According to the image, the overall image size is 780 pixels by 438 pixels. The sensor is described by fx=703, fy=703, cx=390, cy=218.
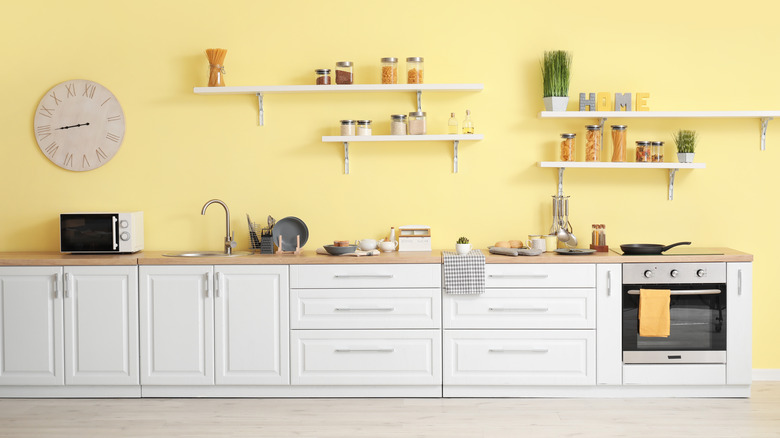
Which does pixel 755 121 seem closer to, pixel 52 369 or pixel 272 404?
pixel 272 404

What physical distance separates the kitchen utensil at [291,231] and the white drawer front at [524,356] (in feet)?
3.45

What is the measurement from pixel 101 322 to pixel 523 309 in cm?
231

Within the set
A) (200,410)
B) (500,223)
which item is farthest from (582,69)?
(200,410)

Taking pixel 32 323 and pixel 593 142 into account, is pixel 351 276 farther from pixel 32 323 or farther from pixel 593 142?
pixel 32 323

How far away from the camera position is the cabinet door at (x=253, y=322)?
3840 millimetres

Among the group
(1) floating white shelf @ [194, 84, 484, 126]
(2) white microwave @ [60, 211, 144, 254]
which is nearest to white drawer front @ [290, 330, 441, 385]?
(2) white microwave @ [60, 211, 144, 254]

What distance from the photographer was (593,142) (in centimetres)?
411

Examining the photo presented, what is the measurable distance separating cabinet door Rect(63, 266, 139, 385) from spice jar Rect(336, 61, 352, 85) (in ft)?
5.15

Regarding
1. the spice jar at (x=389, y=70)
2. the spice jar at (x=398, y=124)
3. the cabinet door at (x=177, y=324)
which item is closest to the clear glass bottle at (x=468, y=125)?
the spice jar at (x=398, y=124)

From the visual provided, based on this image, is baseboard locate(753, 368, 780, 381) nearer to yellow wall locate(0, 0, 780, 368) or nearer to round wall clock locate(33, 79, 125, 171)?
yellow wall locate(0, 0, 780, 368)

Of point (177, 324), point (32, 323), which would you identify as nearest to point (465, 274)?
point (177, 324)

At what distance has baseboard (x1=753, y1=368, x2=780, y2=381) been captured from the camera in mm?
4230

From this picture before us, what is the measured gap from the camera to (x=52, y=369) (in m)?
3.88

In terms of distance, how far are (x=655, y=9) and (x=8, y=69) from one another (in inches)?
156
